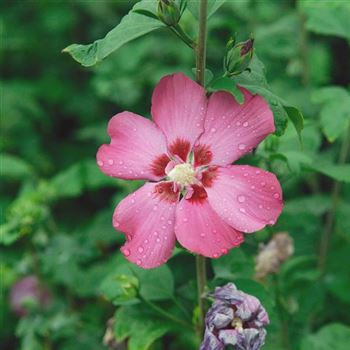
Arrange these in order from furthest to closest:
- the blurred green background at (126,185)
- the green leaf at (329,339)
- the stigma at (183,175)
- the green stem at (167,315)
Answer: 1. the green leaf at (329,339)
2. the blurred green background at (126,185)
3. the green stem at (167,315)
4. the stigma at (183,175)

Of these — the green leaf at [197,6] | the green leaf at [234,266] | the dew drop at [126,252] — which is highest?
the green leaf at [197,6]

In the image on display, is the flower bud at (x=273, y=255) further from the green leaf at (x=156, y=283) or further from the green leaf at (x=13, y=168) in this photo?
the green leaf at (x=13, y=168)

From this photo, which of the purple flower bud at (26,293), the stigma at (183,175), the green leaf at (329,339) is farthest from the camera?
the purple flower bud at (26,293)

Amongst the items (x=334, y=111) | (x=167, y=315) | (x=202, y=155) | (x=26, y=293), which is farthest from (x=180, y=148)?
(x=26, y=293)

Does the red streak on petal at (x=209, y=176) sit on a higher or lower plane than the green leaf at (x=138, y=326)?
higher

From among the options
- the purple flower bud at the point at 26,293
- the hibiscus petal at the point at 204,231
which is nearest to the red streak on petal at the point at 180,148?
the hibiscus petal at the point at 204,231

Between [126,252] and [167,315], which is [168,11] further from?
[167,315]

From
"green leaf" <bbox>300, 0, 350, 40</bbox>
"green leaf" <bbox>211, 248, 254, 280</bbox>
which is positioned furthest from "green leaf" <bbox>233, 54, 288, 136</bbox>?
"green leaf" <bbox>300, 0, 350, 40</bbox>

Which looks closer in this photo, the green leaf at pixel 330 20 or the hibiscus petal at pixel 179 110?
the hibiscus petal at pixel 179 110
